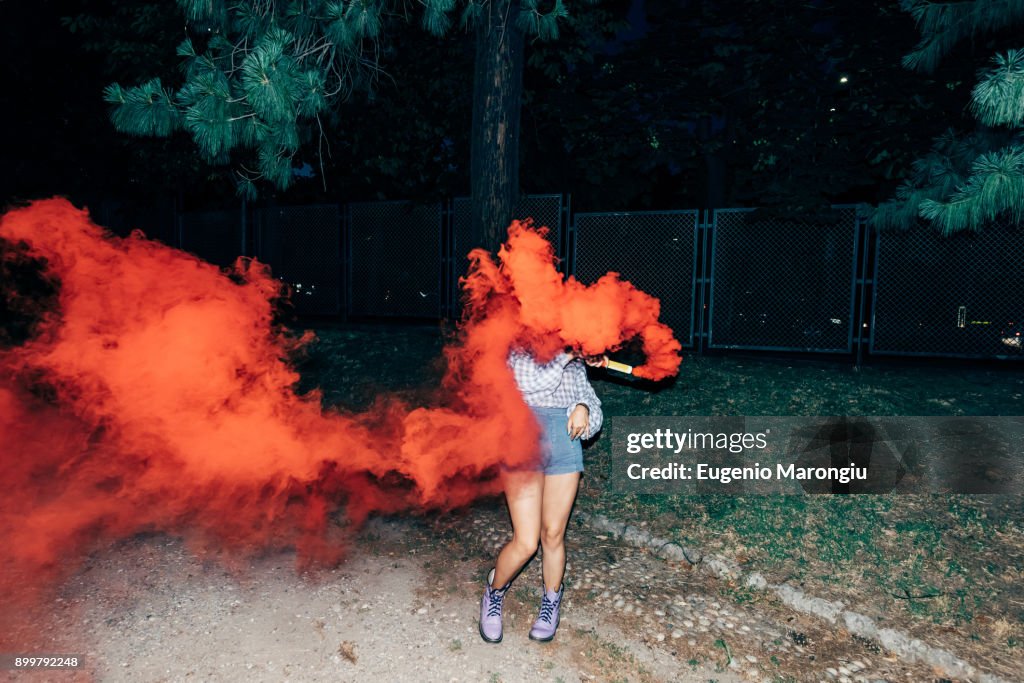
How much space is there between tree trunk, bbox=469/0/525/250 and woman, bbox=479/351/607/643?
356 cm

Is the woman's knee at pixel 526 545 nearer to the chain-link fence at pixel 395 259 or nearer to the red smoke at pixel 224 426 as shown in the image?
the red smoke at pixel 224 426

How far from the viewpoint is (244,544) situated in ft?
15.8

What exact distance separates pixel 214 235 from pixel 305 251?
2618 mm

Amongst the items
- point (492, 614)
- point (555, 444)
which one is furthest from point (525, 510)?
point (492, 614)

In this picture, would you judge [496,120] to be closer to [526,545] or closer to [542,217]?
[542,217]

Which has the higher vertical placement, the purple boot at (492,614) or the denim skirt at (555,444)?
the denim skirt at (555,444)

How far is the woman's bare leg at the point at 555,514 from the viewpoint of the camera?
365cm

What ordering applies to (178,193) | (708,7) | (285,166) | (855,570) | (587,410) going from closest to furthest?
(587,410)
(855,570)
(285,166)
(708,7)
(178,193)

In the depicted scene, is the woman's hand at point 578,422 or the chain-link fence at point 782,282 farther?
the chain-link fence at point 782,282

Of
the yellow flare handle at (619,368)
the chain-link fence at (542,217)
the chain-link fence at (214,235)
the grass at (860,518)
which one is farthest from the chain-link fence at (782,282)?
the chain-link fence at (214,235)

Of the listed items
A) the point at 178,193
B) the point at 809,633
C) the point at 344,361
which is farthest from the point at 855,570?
the point at 178,193

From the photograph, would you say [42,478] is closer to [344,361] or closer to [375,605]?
[375,605]

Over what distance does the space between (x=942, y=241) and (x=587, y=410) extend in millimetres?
8140

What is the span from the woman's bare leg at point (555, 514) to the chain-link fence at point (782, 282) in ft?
22.9
